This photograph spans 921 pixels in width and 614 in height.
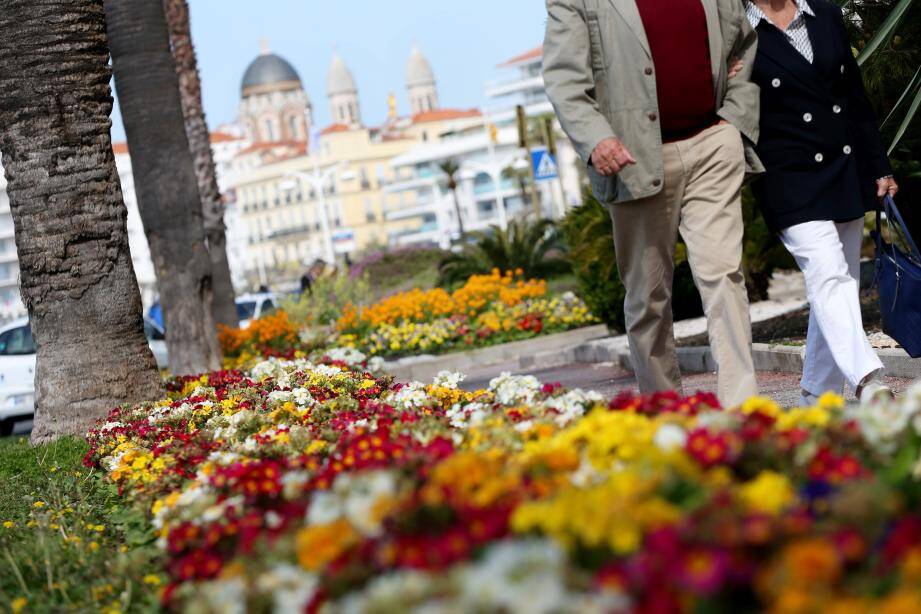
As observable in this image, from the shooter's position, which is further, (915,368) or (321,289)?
(321,289)

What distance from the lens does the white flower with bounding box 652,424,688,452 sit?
3.23m

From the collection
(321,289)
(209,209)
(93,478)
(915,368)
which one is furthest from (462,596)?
(321,289)

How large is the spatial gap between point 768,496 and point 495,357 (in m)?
15.2

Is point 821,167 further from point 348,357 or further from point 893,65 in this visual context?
point 348,357

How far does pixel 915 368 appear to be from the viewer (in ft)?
27.3

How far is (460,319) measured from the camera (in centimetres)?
1919

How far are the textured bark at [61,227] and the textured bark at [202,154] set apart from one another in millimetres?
11433

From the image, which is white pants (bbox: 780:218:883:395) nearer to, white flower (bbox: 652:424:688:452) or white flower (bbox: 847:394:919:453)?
white flower (bbox: 847:394:919:453)

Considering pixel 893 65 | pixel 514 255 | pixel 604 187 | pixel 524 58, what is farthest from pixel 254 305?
pixel 524 58

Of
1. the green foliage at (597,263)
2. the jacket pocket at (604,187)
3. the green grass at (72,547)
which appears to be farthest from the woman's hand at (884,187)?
the green foliage at (597,263)

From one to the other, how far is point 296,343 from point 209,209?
4.07 meters

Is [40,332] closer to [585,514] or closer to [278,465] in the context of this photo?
[278,465]

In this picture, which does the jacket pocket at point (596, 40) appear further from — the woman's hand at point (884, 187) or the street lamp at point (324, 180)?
the street lamp at point (324, 180)

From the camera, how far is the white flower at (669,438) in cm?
323
